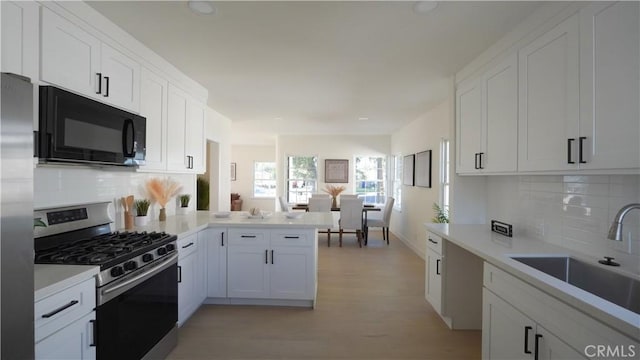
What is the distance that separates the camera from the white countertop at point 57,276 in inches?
49.7

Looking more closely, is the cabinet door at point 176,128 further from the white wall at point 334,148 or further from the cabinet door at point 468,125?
the white wall at point 334,148

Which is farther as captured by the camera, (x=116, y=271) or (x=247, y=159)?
(x=247, y=159)

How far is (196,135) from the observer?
3609 mm

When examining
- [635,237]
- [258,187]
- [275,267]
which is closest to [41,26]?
[275,267]

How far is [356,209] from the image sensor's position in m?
5.97

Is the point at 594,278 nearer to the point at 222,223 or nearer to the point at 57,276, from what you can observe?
the point at 57,276

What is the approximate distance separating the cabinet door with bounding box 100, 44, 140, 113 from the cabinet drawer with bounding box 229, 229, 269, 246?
144cm

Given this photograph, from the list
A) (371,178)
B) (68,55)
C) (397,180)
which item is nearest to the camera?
(68,55)

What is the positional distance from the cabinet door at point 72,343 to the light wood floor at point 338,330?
910 mm

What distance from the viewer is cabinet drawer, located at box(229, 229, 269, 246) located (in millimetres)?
3074

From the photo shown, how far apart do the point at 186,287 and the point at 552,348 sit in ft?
8.55

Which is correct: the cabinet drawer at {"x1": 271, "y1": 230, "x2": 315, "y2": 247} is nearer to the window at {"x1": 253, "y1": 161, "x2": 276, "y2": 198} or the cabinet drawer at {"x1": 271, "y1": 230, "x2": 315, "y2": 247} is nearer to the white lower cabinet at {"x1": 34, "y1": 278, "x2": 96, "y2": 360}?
the white lower cabinet at {"x1": 34, "y1": 278, "x2": 96, "y2": 360}

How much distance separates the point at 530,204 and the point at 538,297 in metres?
1.28

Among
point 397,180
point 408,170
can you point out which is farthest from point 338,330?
point 397,180
